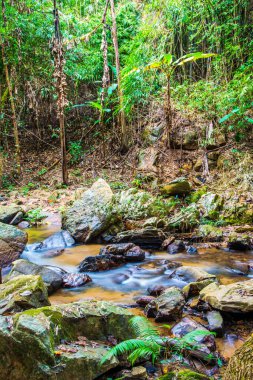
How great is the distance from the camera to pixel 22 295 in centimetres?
296

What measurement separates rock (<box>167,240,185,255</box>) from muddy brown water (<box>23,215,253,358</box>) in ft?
0.36

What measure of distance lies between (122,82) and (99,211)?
20.9ft

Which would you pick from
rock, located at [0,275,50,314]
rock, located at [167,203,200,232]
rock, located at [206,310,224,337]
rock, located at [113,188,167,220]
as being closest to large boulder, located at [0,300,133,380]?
rock, located at [0,275,50,314]

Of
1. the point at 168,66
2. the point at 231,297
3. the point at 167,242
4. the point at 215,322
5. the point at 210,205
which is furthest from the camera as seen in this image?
the point at 168,66

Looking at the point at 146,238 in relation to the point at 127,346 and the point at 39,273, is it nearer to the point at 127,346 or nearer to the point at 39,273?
the point at 39,273

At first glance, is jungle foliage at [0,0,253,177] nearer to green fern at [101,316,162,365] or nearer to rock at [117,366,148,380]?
green fern at [101,316,162,365]

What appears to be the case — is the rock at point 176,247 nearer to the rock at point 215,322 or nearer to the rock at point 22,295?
the rock at point 215,322

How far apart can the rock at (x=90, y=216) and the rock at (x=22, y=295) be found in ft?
10.6

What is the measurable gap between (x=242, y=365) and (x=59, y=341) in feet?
4.40

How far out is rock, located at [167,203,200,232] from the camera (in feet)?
21.4

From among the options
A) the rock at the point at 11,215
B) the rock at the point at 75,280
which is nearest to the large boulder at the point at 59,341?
the rock at the point at 75,280

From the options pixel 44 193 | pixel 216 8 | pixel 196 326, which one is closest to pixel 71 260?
pixel 196 326

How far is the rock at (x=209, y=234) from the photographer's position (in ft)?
19.9

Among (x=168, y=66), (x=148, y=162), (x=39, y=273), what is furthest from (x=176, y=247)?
(x=168, y=66)
